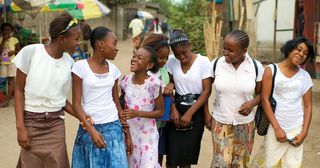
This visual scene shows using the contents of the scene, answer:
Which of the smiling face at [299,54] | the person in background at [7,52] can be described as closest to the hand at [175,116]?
the smiling face at [299,54]

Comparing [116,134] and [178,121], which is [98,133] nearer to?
[116,134]

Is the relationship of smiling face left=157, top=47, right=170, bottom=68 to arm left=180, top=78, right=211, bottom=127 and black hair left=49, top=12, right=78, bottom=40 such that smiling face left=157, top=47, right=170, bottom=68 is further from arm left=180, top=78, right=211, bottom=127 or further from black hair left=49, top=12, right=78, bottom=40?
black hair left=49, top=12, right=78, bottom=40

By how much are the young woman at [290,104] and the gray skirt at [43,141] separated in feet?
5.24

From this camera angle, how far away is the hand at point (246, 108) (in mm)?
3244

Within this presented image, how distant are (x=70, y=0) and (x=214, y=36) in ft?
15.5

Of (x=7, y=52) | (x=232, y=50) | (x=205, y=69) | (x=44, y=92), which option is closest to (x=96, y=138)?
(x=44, y=92)

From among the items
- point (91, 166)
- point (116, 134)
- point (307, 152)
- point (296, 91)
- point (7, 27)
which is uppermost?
point (7, 27)

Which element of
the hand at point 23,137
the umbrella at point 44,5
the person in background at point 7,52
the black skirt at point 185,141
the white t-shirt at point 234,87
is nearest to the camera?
the hand at point 23,137

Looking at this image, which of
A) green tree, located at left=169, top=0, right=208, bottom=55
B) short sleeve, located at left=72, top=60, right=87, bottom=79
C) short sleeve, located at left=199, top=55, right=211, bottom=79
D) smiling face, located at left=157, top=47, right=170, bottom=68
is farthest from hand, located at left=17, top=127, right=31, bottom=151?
green tree, located at left=169, top=0, right=208, bottom=55

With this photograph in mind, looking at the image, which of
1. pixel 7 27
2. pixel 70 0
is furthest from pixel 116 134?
pixel 70 0

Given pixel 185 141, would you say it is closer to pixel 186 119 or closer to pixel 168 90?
pixel 186 119

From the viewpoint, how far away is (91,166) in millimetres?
3000

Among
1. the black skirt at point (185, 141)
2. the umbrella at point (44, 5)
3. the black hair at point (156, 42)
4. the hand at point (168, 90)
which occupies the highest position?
the umbrella at point (44, 5)

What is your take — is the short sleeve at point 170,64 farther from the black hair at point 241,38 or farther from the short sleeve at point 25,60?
the short sleeve at point 25,60
